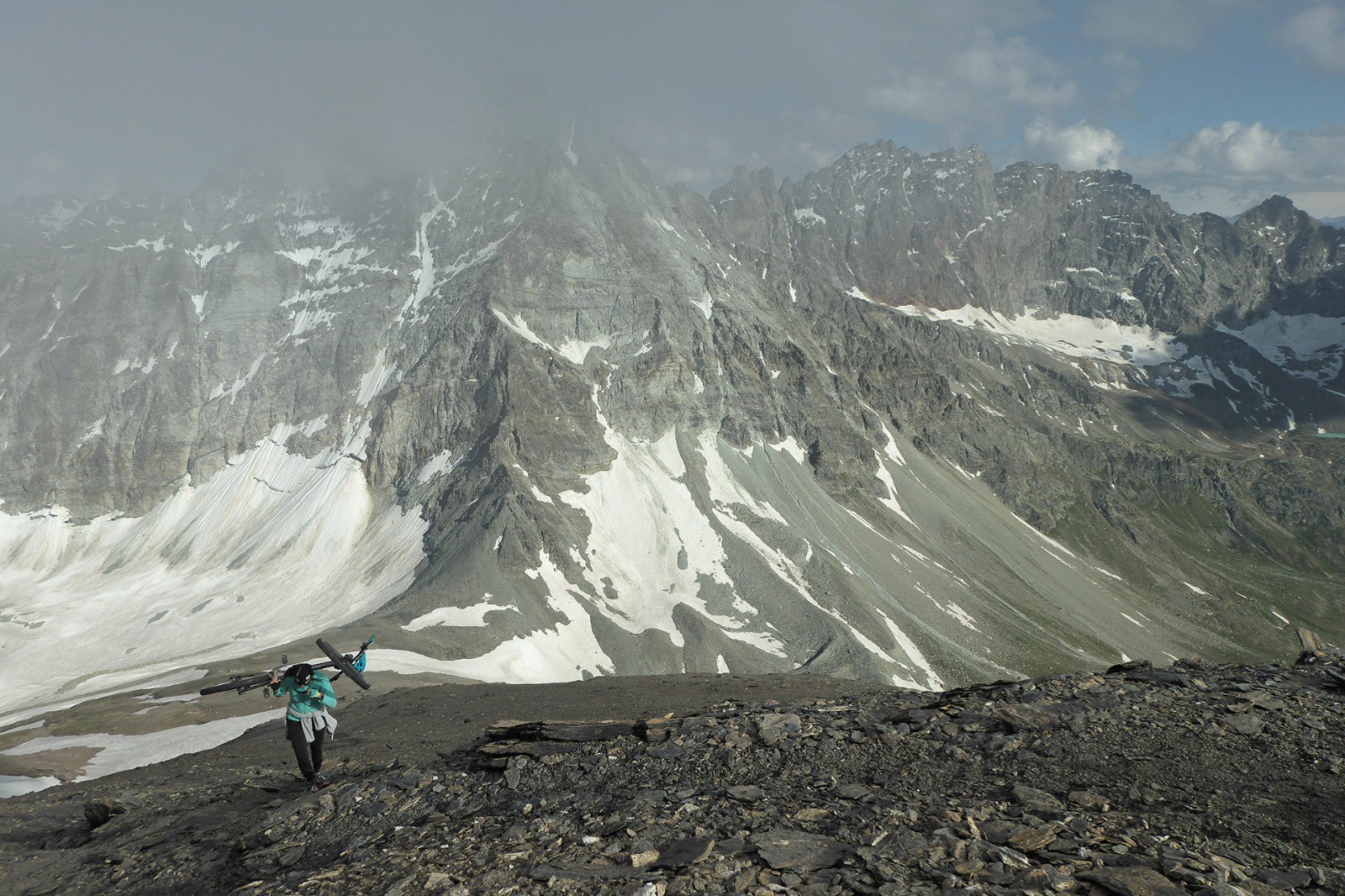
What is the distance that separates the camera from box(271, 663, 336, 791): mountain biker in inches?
664

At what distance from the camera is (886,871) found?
9539 millimetres

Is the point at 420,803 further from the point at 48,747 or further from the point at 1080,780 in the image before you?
the point at 48,747

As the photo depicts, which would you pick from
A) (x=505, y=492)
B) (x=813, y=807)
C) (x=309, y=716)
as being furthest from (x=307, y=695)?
(x=505, y=492)

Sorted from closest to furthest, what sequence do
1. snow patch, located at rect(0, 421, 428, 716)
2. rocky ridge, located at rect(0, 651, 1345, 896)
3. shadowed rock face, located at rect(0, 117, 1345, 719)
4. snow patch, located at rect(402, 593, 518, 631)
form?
1. rocky ridge, located at rect(0, 651, 1345, 896)
2. snow patch, located at rect(402, 593, 518, 631)
3. snow patch, located at rect(0, 421, 428, 716)
4. shadowed rock face, located at rect(0, 117, 1345, 719)

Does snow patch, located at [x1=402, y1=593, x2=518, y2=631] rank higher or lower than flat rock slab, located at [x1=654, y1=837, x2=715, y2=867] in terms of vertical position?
lower

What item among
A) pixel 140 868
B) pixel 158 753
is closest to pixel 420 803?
pixel 140 868

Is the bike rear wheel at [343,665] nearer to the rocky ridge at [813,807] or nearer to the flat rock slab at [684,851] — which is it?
the rocky ridge at [813,807]

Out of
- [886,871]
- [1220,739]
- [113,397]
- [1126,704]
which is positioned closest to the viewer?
[886,871]

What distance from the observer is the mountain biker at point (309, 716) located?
16.9 m

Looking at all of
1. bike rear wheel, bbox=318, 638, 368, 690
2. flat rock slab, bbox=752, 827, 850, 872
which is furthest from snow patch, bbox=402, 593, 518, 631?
flat rock slab, bbox=752, 827, 850, 872

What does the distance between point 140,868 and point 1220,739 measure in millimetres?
20375

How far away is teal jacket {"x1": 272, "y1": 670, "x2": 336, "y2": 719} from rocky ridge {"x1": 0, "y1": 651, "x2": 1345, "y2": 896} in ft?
6.05

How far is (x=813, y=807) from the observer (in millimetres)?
11867

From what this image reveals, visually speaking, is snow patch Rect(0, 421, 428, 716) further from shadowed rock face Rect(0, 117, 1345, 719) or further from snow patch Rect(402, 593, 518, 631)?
snow patch Rect(402, 593, 518, 631)
